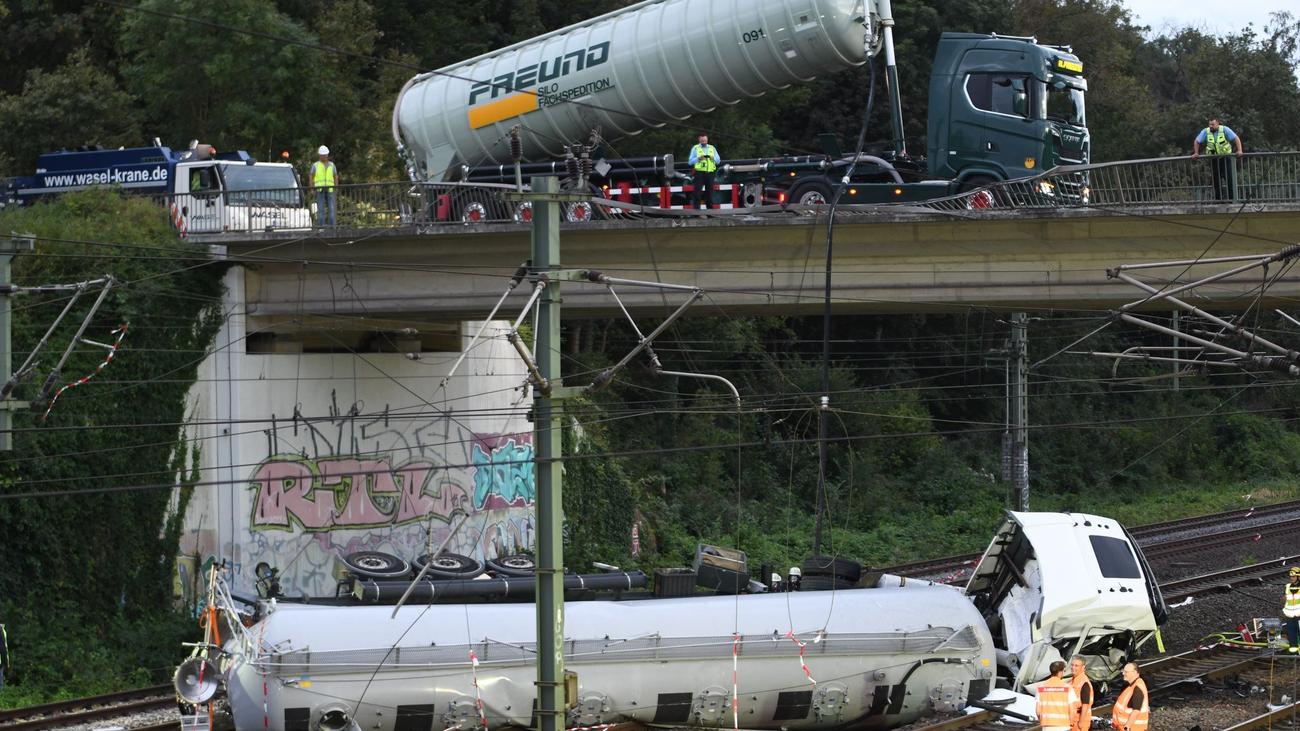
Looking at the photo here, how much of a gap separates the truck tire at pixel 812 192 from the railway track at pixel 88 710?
1432cm

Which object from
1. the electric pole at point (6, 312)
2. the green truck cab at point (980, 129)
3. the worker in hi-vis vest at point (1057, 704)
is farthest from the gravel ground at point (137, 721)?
the green truck cab at point (980, 129)

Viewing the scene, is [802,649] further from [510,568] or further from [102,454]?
[102,454]

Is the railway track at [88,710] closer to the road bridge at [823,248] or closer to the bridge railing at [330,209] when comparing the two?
the road bridge at [823,248]

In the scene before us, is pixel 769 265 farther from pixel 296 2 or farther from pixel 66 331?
pixel 296 2

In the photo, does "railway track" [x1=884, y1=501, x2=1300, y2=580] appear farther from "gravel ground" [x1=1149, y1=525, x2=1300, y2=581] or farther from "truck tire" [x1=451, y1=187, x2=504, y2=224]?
"truck tire" [x1=451, y1=187, x2=504, y2=224]

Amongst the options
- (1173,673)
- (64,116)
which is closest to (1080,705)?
(1173,673)

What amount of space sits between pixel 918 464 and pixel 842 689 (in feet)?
92.5

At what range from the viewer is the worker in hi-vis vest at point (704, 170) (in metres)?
27.5

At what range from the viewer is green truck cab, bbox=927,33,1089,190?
2756 centimetres

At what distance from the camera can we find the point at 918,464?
150ft

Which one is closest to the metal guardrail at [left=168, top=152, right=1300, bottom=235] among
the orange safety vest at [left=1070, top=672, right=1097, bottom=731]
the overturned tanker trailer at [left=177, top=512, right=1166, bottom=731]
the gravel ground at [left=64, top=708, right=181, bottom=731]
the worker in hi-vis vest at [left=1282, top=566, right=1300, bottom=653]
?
the worker in hi-vis vest at [left=1282, top=566, right=1300, bottom=653]

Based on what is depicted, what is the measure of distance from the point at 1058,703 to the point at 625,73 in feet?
53.5

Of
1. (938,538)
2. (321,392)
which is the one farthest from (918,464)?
(321,392)

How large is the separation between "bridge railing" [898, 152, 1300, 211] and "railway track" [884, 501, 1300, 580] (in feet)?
25.1
